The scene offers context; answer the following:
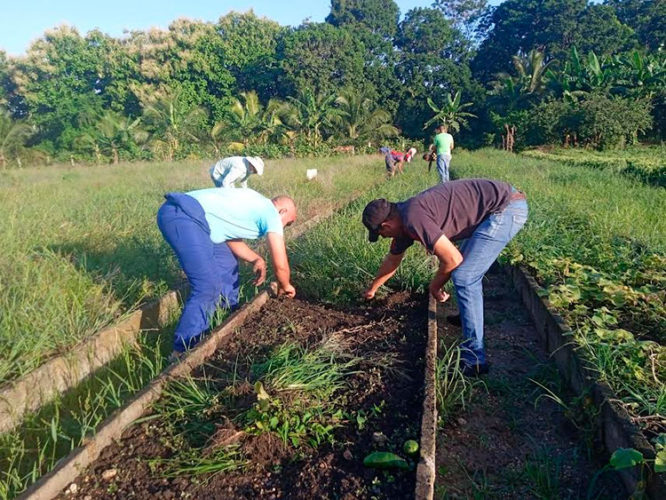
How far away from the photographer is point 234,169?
14.3 ft

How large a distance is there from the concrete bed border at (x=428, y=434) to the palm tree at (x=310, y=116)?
26898mm

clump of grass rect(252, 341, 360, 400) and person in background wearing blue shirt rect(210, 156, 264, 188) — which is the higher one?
person in background wearing blue shirt rect(210, 156, 264, 188)

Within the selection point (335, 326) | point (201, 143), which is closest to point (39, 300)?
point (335, 326)

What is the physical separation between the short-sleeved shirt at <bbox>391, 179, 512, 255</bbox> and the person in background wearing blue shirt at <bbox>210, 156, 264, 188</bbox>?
5.82 feet

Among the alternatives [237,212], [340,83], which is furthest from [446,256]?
[340,83]

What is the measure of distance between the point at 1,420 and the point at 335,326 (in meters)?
2.10

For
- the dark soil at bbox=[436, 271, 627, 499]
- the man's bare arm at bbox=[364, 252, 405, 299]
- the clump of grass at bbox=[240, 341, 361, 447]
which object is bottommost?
the dark soil at bbox=[436, 271, 627, 499]

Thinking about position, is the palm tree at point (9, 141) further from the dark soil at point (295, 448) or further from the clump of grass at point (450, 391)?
the clump of grass at point (450, 391)

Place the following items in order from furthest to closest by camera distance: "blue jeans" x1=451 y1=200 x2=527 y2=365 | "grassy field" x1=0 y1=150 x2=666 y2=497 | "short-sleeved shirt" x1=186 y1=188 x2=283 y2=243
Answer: "short-sleeved shirt" x1=186 y1=188 x2=283 y2=243, "blue jeans" x1=451 y1=200 x2=527 y2=365, "grassy field" x1=0 y1=150 x2=666 y2=497

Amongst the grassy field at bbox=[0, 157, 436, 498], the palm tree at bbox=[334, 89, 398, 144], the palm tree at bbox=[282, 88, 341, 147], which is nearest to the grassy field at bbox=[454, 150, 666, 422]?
the grassy field at bbox=[0, 157, 436, 498]

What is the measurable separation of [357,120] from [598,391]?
2920 centimetres

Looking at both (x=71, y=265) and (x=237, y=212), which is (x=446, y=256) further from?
(x=71, y=265)

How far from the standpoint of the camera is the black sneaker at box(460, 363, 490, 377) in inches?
126

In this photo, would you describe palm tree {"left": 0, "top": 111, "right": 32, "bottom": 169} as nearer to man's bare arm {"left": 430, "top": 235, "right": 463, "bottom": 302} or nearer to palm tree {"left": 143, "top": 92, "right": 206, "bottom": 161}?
palm tree {"left": 143, "top": 92, "right": 206, "bottom": 161}
